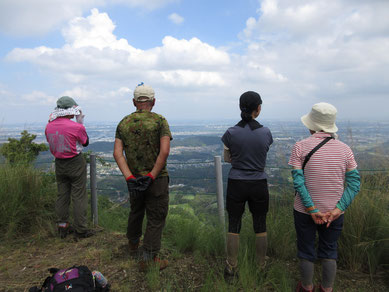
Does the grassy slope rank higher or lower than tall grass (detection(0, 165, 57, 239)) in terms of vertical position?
lower

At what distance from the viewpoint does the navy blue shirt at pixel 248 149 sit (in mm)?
2672

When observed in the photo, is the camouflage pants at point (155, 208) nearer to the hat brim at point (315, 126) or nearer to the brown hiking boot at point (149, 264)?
the brown hiking boot at point (149, 264)

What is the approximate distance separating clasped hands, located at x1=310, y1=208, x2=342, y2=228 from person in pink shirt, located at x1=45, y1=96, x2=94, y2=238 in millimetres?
→ 3168

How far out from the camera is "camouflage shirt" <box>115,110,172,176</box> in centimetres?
290

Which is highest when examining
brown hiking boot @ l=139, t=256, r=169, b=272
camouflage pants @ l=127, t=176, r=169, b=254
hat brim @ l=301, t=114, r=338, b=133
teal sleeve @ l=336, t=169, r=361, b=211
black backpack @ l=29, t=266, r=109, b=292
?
hat brim @ l=301, t=114, r=338, b=133

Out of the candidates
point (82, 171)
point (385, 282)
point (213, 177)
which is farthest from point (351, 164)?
point (82, 171)

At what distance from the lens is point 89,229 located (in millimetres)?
4199

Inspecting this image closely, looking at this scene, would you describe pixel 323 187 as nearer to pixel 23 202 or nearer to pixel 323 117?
pixel 323 117

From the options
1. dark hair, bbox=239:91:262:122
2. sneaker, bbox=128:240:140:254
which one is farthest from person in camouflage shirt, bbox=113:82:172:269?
dark hair, bbox=239:91:262:122

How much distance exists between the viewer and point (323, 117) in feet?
7.57

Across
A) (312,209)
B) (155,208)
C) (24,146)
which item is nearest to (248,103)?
(312,209)

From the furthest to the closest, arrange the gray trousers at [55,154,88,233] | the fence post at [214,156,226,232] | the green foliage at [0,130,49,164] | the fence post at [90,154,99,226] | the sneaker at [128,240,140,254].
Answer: the green foliage at [0,130,49,164]
the fence post at [90,154,99,226]
the gray trousers at [55,154,88,233]
the fence post at [214,156,226,232]
the sneaker at [128,240,140,254]

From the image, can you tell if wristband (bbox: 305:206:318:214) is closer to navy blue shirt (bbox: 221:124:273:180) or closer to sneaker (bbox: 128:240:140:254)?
navy blue shirt (bbox: 221:124:273:180)

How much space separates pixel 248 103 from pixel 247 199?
0.94 m
